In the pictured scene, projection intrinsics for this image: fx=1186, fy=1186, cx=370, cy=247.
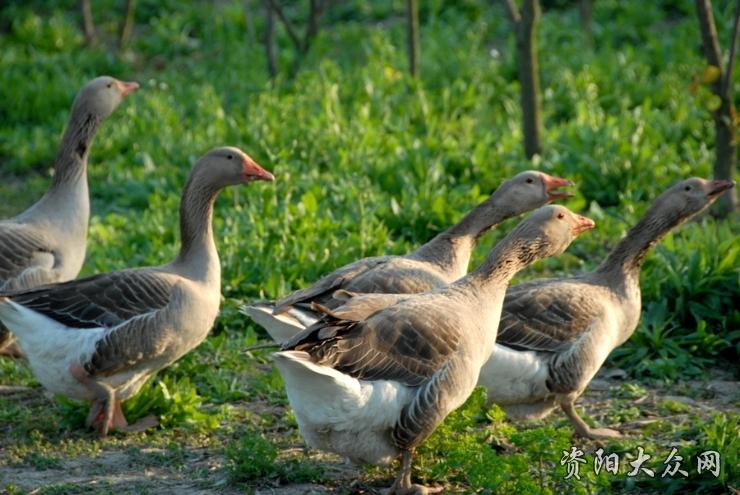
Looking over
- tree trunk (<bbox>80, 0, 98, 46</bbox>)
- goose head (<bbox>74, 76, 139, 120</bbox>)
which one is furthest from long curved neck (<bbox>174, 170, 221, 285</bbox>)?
tree trunk (<bbox>80, 0, 98, 46</bbox>)

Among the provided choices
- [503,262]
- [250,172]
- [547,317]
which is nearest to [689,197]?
[547,317]

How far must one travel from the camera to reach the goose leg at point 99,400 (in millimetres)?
5863

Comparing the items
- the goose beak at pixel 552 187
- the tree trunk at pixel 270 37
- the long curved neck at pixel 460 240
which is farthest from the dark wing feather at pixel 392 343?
the tree trunk at pixel 270 37

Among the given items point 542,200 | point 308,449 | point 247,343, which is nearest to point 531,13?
point 542,200

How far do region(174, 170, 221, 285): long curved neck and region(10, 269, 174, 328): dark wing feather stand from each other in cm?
20

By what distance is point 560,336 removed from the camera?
19.0 feet

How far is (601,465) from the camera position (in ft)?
17.3

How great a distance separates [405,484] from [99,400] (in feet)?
5.88

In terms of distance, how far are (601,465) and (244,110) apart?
6.99 metres

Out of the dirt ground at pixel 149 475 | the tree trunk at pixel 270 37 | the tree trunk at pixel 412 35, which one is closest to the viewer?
the dirt ground at pixel 149 475

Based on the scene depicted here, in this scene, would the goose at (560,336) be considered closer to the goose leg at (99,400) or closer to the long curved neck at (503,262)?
the long curved neck at (503,262)

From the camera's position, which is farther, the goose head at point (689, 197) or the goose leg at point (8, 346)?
Result: the goose leg at point (8, 346)

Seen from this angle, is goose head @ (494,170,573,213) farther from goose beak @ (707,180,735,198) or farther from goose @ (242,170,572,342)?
goose beak @ (707,180,735,198)

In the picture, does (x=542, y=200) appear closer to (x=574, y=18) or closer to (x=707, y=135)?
(x=707, y=135)
